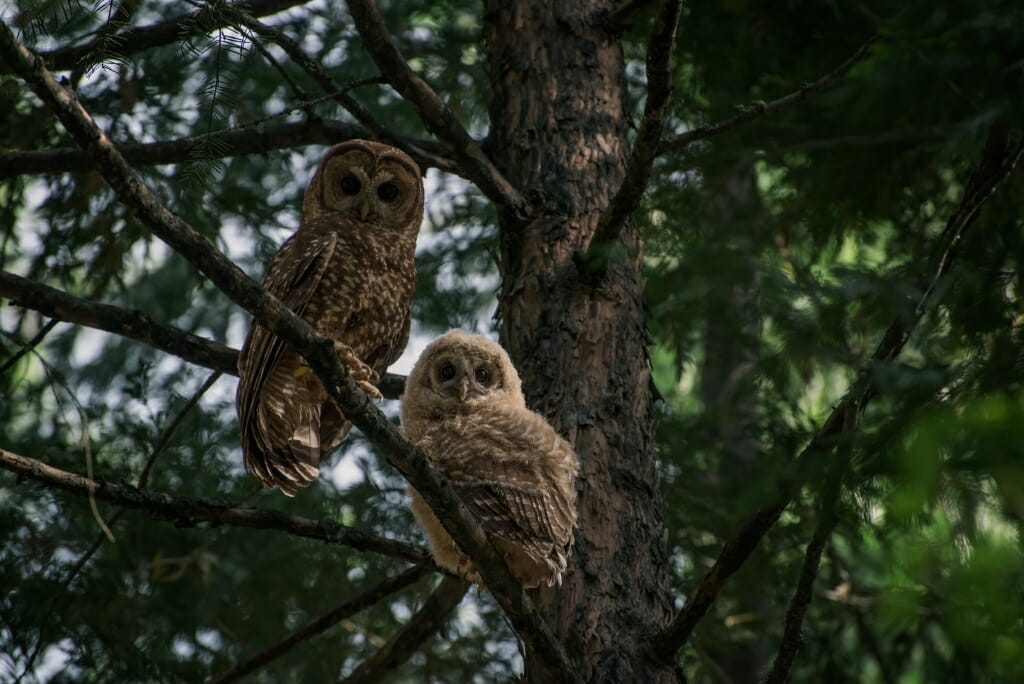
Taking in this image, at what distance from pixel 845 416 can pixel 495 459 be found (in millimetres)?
1044

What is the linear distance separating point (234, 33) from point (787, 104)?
210 centimetres

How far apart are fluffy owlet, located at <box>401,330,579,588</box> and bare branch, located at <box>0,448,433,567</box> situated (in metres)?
0.19

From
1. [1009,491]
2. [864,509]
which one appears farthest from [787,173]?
[1009,491]

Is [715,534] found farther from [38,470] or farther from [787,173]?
[38,470]

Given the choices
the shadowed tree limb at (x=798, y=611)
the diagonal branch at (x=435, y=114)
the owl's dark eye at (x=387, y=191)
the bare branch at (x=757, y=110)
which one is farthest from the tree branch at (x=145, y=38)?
the shadowed tree limb at (x=798, y=611)

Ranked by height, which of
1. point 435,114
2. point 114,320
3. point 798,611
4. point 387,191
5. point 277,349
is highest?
point 387,191

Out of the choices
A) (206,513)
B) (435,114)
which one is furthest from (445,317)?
(206,513)

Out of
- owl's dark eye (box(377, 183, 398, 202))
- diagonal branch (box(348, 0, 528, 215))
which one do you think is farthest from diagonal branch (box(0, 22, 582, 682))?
owl's dark eye (box(377, 183, 398, 202))

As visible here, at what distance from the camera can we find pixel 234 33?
8.40 feet

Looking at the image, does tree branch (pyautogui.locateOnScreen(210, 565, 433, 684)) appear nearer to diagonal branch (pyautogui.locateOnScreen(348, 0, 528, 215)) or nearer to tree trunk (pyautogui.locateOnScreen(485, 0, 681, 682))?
tree trunk (pyautogui.locateOnScreen(485, 0, 681, 682))

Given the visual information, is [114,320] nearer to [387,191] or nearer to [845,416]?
[387,191]

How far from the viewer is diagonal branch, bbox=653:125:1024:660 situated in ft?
7.60

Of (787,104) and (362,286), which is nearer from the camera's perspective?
(787,104)

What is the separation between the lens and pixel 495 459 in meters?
3.05
